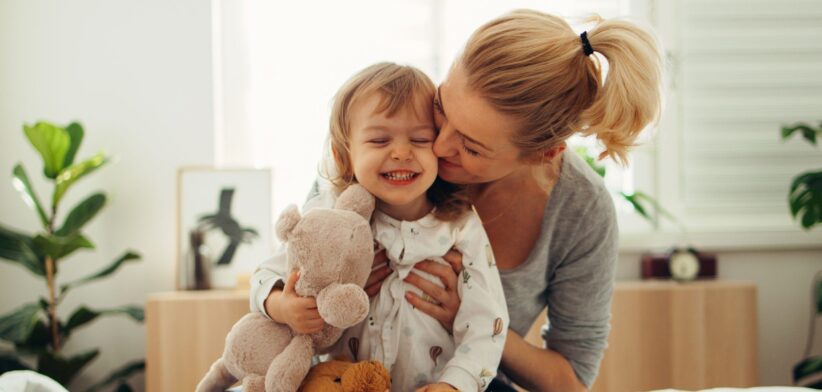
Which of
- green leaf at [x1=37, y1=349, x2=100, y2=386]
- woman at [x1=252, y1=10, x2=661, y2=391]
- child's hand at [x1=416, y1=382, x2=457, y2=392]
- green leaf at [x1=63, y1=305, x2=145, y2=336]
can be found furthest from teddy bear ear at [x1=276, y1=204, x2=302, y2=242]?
green leaf at [x1=37, y1=349, x2=100, y2=386]

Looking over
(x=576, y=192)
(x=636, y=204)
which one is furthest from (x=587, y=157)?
(x=576, y=192)

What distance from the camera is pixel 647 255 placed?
305 centimetres

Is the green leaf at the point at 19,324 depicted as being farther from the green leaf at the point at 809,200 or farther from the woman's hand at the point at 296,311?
the green leaf at the point at 809,200

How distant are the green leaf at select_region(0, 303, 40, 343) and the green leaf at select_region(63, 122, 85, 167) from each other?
1.72 feet

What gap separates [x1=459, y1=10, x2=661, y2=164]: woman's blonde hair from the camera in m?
1.19

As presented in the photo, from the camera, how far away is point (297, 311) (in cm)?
110

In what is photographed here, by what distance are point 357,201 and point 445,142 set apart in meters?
0.17

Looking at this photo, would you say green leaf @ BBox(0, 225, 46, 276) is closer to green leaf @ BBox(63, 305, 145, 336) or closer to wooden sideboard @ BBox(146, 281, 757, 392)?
green leaf @ BBox(63, 305, 145, 336)

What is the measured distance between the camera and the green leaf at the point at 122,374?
8.92 feet

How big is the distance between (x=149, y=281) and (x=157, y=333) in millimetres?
406

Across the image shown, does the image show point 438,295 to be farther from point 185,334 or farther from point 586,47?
point 185,334

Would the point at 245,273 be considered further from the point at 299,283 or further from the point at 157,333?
the point at 299,283

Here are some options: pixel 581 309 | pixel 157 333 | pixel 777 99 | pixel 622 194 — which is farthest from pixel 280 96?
pixel 777 99

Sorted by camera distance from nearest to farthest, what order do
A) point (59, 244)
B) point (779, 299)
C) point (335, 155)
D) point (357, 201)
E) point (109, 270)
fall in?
point (357, 201), point (335, 155), point (59, 244), point (109, 270), point (779, 299)
